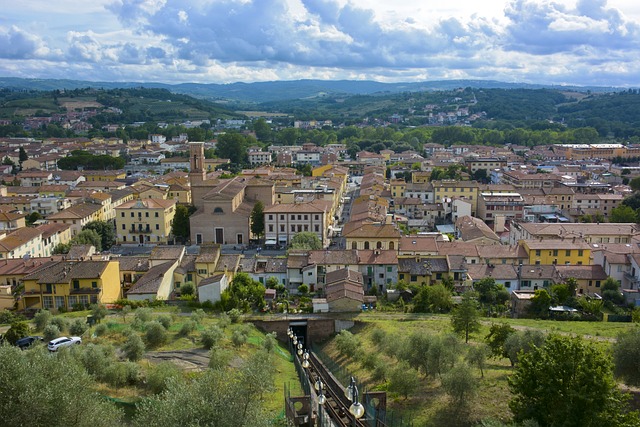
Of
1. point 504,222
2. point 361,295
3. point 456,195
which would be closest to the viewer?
point 361,295

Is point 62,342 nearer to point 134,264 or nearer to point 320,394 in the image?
point 134,264

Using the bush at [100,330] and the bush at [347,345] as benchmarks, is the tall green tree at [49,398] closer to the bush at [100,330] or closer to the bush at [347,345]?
the bush at [100,330]

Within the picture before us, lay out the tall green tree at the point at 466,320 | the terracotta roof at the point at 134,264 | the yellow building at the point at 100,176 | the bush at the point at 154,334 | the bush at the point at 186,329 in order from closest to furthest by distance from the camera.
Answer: the bush at the point at 154,334 → the tall green tree at the point at 466,320 → the bush at the point at 186,329 → the terracotta roof at the point at 134,264 → the yellow building at the point at 100,176

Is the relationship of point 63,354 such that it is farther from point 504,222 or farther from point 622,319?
point 504,222

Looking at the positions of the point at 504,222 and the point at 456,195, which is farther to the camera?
the point at 456,195

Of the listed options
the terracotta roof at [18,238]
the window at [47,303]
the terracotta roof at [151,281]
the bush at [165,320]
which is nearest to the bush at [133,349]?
the bush at [165,320]

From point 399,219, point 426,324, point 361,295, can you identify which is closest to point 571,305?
point 426,324
